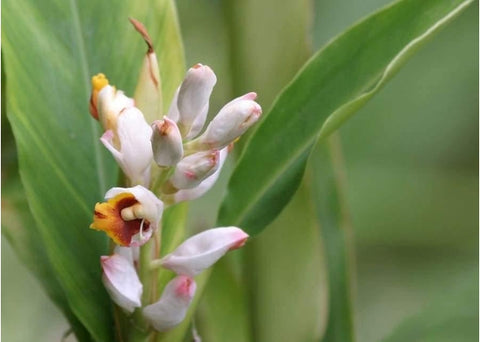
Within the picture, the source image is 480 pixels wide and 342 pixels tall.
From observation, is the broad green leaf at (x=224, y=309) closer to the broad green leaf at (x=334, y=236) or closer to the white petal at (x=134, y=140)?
the broad green leaf at (x=334, y=236)

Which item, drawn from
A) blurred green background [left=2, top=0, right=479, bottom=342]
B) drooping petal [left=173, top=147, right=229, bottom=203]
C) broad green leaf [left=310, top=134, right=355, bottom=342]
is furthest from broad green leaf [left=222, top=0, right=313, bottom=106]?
blurred green background [left=2, top=0, right=479, bottom=342]

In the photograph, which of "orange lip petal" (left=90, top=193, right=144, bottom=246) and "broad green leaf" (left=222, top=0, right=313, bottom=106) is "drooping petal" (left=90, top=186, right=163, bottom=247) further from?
"broad green leaf" (left=222, top=0, right=313, bottom=106)

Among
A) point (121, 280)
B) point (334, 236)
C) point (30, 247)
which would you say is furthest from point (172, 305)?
point (334, 236)

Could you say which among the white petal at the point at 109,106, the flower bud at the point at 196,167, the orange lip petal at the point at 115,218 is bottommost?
the orange lip petal at the point at 115,218

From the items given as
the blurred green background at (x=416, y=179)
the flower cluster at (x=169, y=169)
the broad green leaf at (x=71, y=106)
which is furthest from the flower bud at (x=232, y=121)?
the blurred green background at (x=416, y=179)

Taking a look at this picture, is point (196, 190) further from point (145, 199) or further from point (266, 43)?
point (266, 43)
